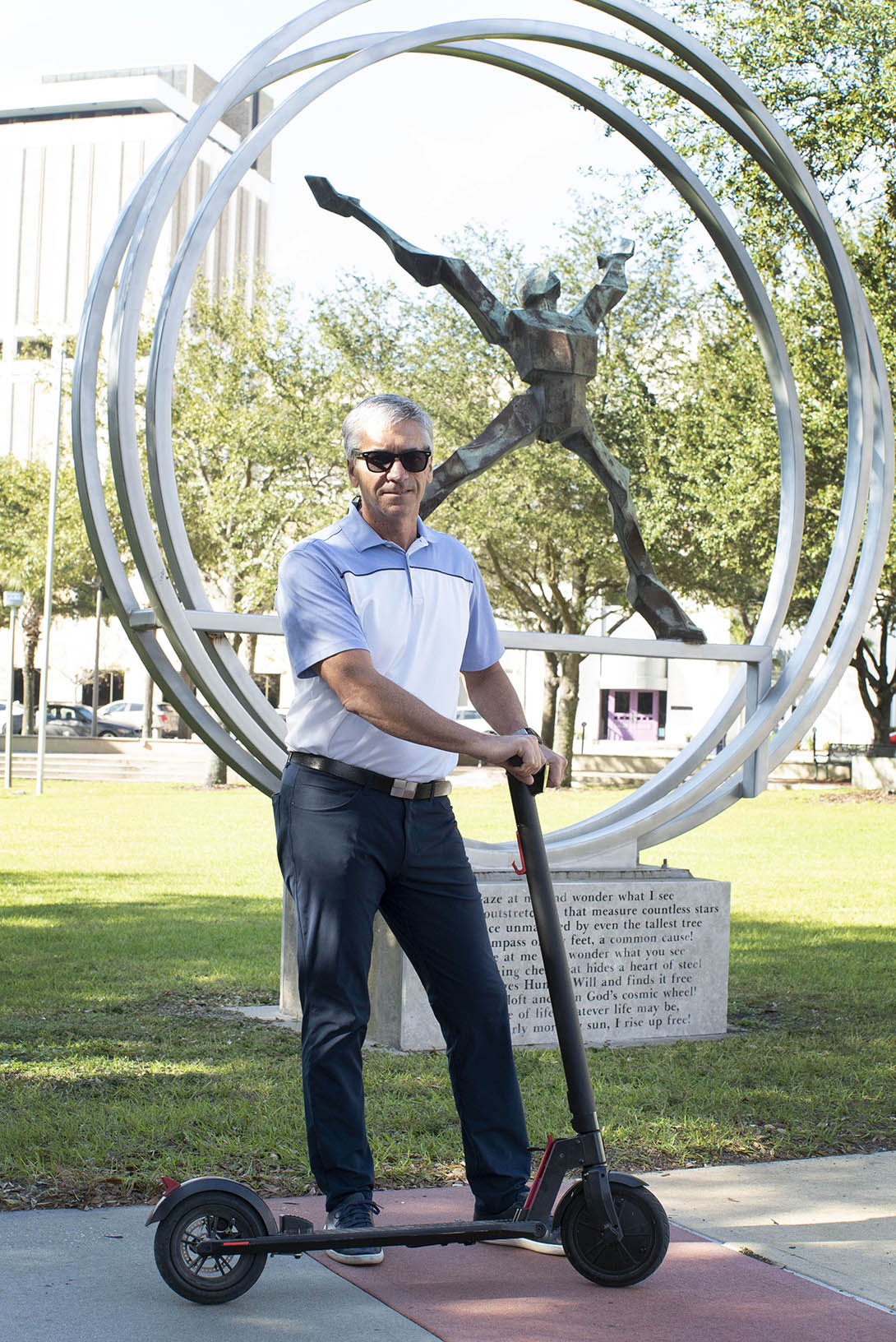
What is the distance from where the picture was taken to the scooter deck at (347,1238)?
3.24m

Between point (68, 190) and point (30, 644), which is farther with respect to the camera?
point (68, 190)

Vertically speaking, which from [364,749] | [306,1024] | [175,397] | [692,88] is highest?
[175,397]

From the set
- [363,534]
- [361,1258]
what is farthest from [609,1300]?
[363,534]

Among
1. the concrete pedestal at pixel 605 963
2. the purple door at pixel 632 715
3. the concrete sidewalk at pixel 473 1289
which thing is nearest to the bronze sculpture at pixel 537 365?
the concrete pedestal at pixel 605 963

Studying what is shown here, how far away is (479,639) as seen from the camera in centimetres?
396

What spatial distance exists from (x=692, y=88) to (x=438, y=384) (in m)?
21.2

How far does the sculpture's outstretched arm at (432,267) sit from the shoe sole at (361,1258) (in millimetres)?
4272

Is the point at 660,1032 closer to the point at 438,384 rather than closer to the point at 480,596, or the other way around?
the point at 480,596

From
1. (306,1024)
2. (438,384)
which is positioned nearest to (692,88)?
(306,1024)

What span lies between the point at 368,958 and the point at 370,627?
819 millimetres

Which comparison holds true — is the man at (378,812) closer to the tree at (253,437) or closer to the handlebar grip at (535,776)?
the handlebar grip at (535,776)

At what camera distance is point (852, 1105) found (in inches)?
211

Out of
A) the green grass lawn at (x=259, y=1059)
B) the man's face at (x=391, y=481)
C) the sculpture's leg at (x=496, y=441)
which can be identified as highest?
the sculpture's leg at (x=496, y=441)

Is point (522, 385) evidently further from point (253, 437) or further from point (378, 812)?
point (378, 812)
